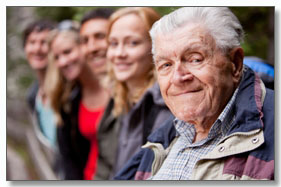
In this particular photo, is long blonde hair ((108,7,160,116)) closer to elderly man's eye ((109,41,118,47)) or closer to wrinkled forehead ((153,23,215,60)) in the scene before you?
elderly man's eye ((109,41,118,47))

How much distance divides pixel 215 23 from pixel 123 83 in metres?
0.78

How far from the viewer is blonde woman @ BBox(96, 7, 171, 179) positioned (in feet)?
6.66

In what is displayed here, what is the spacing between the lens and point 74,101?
268 centimetres

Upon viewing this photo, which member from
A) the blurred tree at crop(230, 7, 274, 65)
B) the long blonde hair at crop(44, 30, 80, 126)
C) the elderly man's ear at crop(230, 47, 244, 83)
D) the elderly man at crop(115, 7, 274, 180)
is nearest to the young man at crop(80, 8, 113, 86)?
the long blonde hair at crop(44, 30, 80, 126)

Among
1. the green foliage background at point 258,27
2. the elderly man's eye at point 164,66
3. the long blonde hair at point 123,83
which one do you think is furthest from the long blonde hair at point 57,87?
the elderly man's eye at point 164,66

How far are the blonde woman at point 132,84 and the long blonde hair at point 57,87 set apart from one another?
0.51 m

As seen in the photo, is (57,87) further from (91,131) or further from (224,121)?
(224,121)

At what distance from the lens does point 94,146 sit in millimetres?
2521

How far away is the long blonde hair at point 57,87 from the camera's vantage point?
2.61 meters

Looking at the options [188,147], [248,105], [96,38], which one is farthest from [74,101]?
[248,105]

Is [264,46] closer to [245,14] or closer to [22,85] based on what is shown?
[245,14]

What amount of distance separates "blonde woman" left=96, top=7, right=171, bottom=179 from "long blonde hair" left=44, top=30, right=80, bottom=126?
1.66 feet
